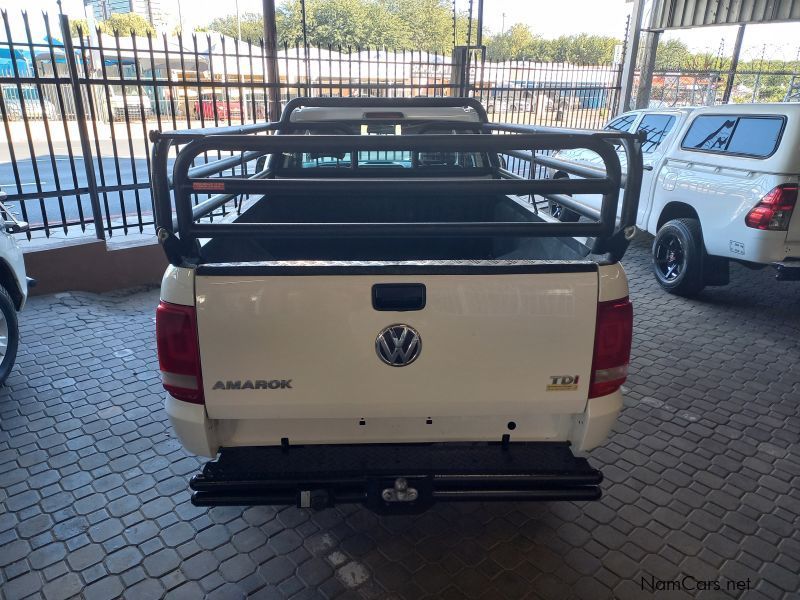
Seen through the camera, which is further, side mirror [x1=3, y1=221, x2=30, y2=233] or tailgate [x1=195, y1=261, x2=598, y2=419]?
side mirror [x1=3, y1=221, x2=30, y2=233]

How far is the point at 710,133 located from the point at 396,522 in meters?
5.71

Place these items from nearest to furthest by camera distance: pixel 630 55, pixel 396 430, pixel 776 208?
1. pixel 396 430
2. pixel 776 208
3. pixel 630 55

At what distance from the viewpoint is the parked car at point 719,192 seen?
16.7 feet

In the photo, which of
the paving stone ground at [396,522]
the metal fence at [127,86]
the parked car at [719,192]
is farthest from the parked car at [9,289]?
the parked car at [719,192]

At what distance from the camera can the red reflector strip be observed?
2.06 meters

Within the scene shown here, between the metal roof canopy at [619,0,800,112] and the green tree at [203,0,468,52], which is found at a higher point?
the green tree at [203,0,468,52]

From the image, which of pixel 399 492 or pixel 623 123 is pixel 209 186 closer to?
pixel 399 492

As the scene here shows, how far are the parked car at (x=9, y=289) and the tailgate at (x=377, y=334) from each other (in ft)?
9.75

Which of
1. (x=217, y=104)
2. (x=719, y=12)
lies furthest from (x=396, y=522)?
(x=719, y=12)

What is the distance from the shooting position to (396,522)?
2.92m

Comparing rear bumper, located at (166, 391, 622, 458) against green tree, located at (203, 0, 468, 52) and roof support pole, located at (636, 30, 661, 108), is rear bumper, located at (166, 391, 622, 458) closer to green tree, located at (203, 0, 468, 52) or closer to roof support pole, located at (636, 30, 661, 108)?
roof support pole, located at (636, 30, 661, 108)

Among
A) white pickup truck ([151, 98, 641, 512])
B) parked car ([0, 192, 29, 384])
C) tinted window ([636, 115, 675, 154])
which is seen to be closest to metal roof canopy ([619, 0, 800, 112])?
tinted window ([636, 115, 675, 154])

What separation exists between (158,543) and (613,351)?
2.38 metres

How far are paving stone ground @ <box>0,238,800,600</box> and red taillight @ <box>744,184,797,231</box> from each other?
1626 mm
